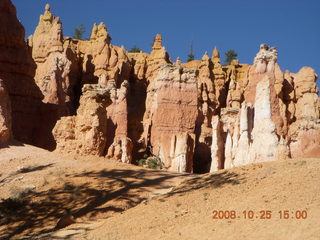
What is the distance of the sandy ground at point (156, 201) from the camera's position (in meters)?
8.73

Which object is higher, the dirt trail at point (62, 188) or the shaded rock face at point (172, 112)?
the shaded rock face at point (172, 112)

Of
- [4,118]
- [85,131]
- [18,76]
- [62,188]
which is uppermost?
[18,76]

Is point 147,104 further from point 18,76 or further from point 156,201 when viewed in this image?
point 156,201

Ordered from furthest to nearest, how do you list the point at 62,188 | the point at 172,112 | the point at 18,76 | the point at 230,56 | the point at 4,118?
1. the point at 230,56
2. the point at 172,112
3. the point at 18,76
4. the point at 4,118
5. the point at 62,188

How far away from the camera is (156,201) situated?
11.7m

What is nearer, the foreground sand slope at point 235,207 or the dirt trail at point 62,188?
the foreground sand slope at point 235,207

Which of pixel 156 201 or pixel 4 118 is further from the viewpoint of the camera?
pixel 4 118

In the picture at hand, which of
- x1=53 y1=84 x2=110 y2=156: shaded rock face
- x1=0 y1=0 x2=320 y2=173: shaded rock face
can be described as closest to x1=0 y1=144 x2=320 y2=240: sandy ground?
x1=53 y1=84 x2=110 y2=156: shaded rock face

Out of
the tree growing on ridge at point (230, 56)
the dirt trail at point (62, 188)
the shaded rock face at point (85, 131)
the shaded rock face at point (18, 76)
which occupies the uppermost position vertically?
the tree growing on ridge at point (230, 56)

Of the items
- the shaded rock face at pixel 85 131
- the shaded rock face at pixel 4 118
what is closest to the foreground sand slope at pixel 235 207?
the shaded rock face at pixel 85 131

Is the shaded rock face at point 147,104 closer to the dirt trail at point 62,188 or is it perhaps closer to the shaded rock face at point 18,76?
the shaded rock face at point 18,76
